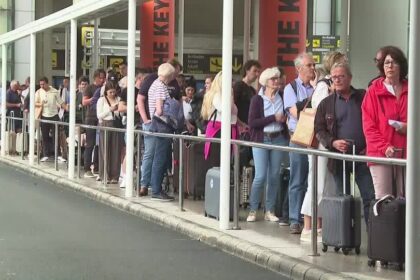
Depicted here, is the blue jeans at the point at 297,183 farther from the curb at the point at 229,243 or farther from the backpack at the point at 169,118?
the backpack at the point at 169,118

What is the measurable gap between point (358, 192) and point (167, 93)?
442 centimetres

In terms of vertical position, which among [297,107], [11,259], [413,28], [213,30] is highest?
[213,30]

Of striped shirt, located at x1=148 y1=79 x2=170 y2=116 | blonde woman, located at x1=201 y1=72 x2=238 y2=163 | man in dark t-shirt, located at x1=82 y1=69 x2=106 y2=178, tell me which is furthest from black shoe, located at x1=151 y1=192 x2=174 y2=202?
man in dark t-shirt, located at x1=82 y1=69 x2=106 y2=178

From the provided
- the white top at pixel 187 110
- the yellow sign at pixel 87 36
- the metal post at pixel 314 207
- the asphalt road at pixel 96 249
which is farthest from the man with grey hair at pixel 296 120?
the yellow sign at pixel 87 36

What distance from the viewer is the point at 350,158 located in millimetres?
7027

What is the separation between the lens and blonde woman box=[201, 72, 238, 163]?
10.2m

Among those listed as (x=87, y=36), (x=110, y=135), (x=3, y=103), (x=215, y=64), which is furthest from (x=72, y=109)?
(x=215, y=64)

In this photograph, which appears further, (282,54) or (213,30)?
(213,30)

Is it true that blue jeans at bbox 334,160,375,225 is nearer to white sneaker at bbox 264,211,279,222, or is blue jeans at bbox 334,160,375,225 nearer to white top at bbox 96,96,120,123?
white sneaker at bbox 264,211,279,222

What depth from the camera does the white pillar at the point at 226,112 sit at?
9155mm

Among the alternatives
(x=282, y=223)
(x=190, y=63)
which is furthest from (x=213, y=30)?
(x=282, y=223)

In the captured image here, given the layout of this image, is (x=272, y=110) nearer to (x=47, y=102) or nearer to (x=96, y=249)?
(x=96, y=249)

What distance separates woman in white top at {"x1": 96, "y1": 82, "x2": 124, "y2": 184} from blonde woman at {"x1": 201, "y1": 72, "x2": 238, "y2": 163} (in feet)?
9.18

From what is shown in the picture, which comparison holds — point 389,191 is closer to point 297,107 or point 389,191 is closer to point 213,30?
point 297,107
